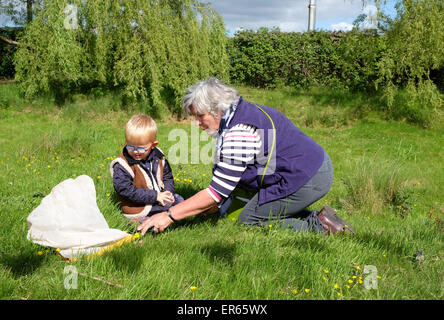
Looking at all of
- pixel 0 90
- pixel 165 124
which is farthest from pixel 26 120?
pixel 165 124

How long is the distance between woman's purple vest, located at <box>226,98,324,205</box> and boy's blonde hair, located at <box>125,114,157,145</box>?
0.84 meters

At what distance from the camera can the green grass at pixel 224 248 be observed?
2279 millimetres

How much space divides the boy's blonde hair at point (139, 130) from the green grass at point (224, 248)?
28.2 inches

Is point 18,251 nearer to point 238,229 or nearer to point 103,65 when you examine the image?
point 238,229

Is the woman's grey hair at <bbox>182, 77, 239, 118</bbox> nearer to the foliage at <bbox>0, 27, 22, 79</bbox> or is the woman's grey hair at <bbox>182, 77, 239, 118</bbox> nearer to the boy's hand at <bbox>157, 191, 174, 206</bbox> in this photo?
the boy's hand at <bbox>157, 191, 174, 206</bbox>

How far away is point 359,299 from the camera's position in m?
2.23

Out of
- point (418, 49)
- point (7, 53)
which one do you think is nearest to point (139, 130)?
point (418, 49)

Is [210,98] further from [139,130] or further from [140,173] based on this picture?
[140,173]

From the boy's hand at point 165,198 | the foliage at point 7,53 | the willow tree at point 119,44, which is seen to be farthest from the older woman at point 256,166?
the foliage at point 7,53

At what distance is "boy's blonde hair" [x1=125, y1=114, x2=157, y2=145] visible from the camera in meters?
3.31

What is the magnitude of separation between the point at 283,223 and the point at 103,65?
7.59m

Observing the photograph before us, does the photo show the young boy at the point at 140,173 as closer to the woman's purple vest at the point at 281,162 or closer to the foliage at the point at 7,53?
the woman's purple vest at the point at 281,162

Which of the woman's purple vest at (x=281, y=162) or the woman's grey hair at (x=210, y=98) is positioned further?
the woman's purple vest at (x=281, y=162)

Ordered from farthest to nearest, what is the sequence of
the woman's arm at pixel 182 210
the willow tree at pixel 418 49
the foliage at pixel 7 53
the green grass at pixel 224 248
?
the foliage at pixel 7 53
the willow tree at pixel 418 49
the woman's arm at pixel 182 210
the green grass at pixel 224 248
